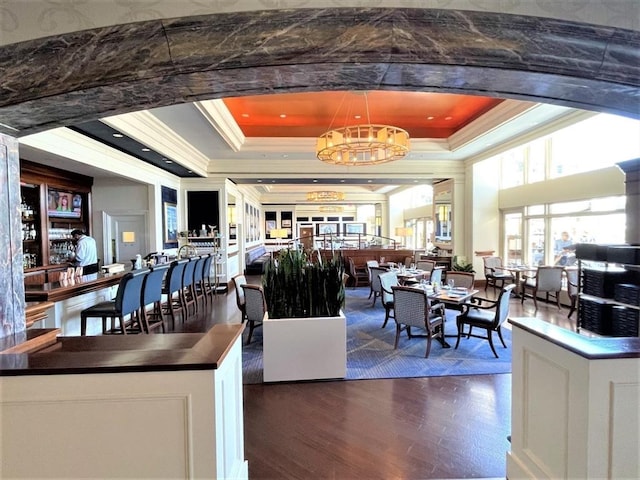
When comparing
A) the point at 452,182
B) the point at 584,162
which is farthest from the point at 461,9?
the point at 452,182

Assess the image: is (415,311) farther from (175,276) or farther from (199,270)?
(199,270)

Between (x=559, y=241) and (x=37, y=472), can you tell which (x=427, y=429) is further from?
(x=559, y=241)

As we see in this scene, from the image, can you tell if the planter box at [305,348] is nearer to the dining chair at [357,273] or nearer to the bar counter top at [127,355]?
the bar counter top at [127,355]

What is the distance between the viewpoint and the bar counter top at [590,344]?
1.45 m

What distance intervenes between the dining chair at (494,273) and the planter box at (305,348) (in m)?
6.01

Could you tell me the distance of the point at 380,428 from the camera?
255 centimetres

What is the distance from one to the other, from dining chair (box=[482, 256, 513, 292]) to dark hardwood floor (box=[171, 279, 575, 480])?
4.96m

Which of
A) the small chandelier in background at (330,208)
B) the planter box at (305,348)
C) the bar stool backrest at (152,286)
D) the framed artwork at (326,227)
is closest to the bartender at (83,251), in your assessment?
the bar stool backrest at (152,286)

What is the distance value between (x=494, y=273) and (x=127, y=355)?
8.36 metres

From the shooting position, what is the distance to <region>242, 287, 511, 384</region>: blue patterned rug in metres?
3.59

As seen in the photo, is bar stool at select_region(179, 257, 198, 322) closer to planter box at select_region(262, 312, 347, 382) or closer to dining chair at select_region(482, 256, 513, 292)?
planter box at select_region(262, 312, 347, 382)

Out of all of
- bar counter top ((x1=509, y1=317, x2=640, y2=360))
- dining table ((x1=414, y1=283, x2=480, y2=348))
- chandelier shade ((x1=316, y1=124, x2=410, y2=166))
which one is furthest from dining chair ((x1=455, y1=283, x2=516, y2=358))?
chandelier shade ((x1=316, y1=124, x2=410, y2=166))

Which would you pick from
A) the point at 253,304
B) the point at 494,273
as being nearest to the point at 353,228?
the point at 494,273

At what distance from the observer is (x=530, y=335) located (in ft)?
6.03
